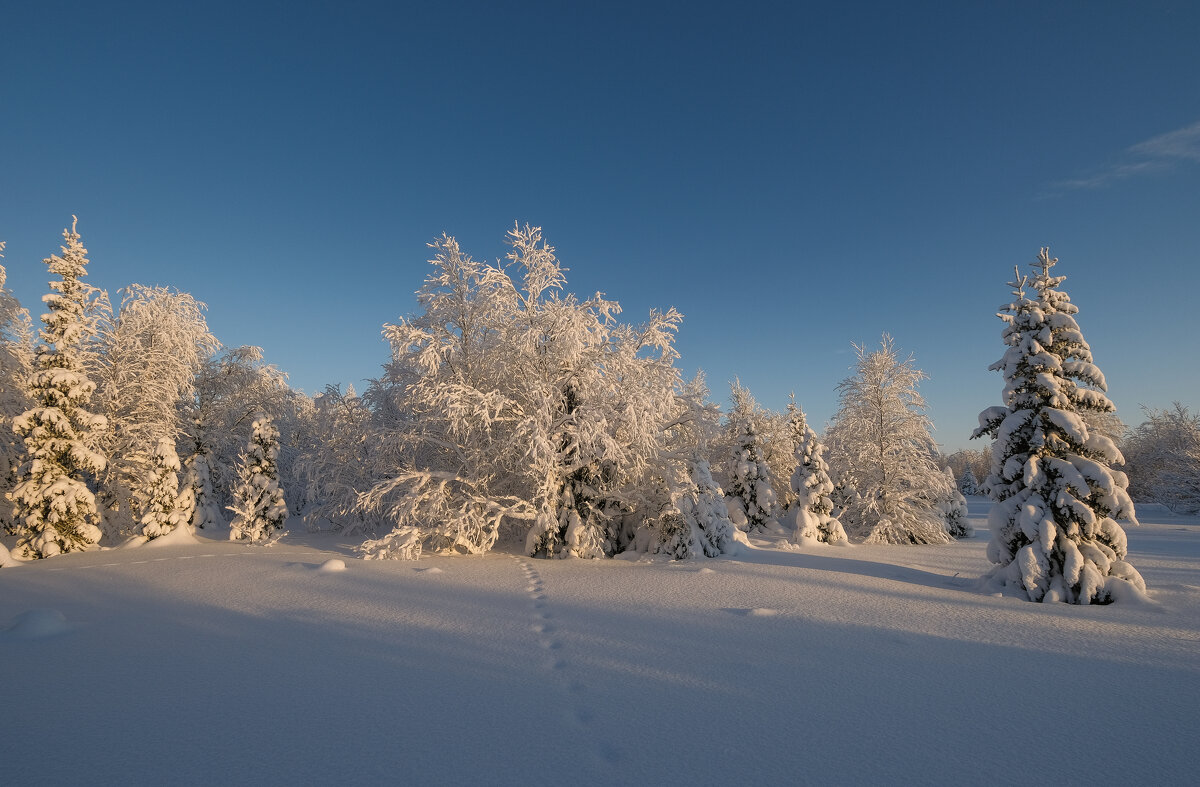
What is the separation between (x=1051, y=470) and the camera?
9.53 m

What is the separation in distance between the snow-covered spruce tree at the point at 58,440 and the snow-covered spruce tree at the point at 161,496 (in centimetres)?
175

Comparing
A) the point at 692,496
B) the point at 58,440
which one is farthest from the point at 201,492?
the point at 692,496

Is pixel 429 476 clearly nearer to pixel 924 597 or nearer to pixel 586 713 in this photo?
pixel 586 713

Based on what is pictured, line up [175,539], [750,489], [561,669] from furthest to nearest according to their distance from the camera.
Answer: [750,489], [175,539], [561,669]

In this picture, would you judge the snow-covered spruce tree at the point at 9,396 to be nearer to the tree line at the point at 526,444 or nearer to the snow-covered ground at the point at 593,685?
the tree line at the point at 526,444

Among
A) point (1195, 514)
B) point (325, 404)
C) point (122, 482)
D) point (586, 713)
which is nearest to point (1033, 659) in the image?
point (586, 713)

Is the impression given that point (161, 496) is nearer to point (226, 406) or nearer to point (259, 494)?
point (259, 494)

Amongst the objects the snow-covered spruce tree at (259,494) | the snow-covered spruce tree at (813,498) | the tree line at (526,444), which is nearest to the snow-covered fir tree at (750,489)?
the tree line at (526,444)

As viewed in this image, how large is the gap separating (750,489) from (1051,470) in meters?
15.8

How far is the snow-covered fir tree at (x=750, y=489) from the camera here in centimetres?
2453

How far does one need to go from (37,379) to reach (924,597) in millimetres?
23255

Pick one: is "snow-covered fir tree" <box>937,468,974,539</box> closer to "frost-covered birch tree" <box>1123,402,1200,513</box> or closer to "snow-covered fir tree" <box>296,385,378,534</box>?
"frost-covered birch tree" <box>1123,402,1200,513</box>

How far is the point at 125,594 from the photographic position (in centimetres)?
972

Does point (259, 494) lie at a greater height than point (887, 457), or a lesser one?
lesser
